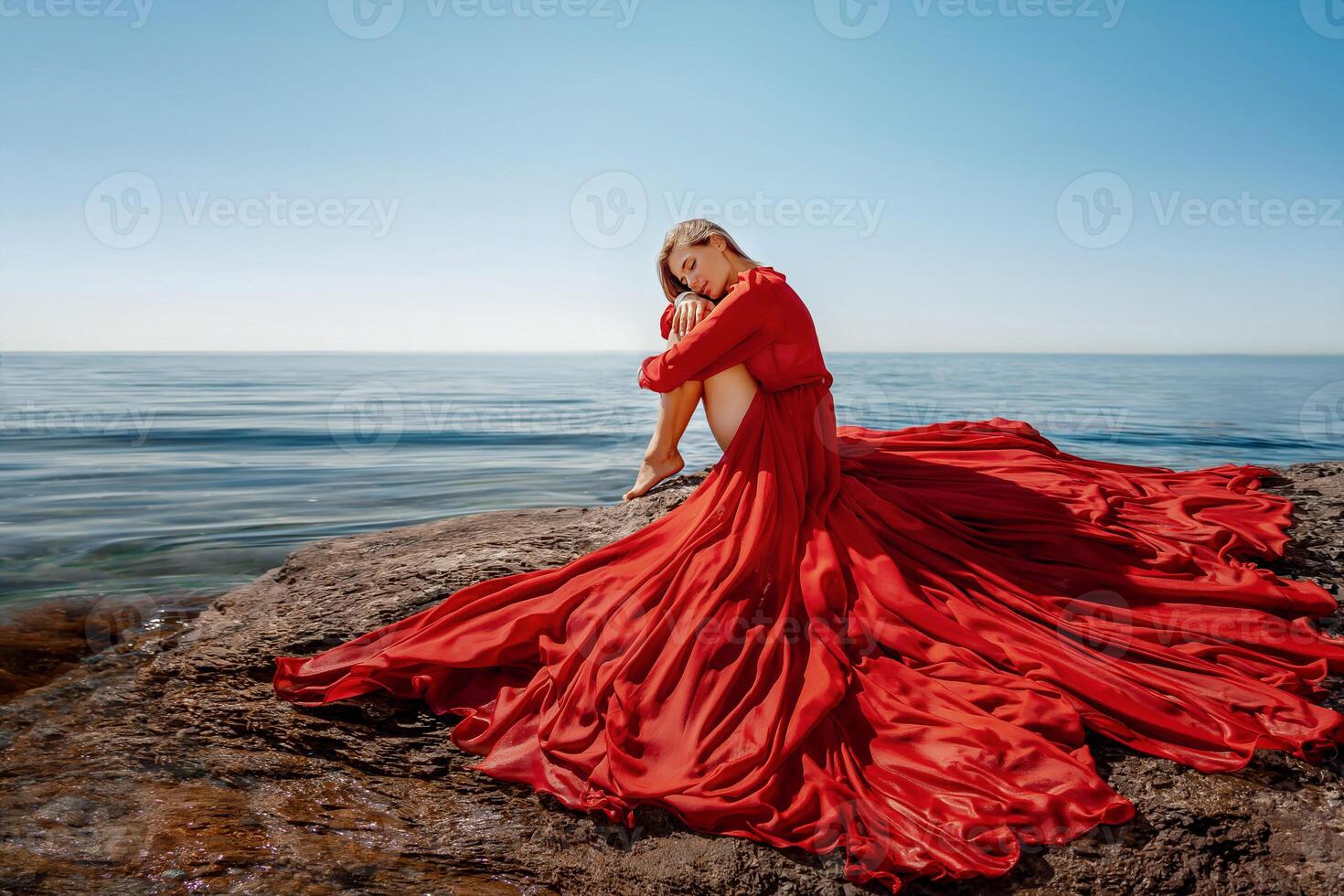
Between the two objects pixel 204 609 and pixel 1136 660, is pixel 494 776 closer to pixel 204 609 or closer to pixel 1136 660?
pixel 1136 660

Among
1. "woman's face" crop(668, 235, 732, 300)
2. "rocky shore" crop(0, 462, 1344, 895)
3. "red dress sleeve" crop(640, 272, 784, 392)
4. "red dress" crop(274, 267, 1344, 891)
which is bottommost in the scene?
"rocky shore" crop(0, 462, 1344, 895)

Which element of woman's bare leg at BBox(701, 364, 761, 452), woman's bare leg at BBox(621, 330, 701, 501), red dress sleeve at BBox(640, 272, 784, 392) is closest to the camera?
red dress sleeve at BBox(640, 272, 784, 392)

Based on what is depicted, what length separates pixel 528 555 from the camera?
14.9 ft

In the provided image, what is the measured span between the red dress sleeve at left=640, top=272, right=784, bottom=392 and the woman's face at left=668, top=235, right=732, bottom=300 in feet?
0.76

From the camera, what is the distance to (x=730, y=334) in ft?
12.8

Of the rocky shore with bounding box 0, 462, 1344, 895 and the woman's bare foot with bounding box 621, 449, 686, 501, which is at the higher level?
the woman's bare foot with bounding box 621, 449, 686, 501

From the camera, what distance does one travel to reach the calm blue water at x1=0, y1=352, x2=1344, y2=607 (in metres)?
7.07

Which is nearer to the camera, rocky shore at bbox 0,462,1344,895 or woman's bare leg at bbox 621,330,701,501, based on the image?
rocky shore at bbox 0,462,1344,895

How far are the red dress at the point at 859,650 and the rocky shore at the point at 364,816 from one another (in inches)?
3.2

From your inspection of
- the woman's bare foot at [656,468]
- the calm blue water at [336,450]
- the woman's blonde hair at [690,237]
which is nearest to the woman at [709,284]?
the woman's blonde hair at [690,237]

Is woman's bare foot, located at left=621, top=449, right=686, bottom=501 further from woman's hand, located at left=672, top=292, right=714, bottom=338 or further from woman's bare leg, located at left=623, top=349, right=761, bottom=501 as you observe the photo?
woman's hand, located at left=672, top=292, right=714, bottom=338

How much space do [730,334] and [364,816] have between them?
252 centimetres

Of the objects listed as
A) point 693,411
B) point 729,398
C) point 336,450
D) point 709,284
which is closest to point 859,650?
point 729,398

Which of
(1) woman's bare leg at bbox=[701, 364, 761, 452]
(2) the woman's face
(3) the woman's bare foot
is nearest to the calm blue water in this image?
(3) the woman's bare foot
